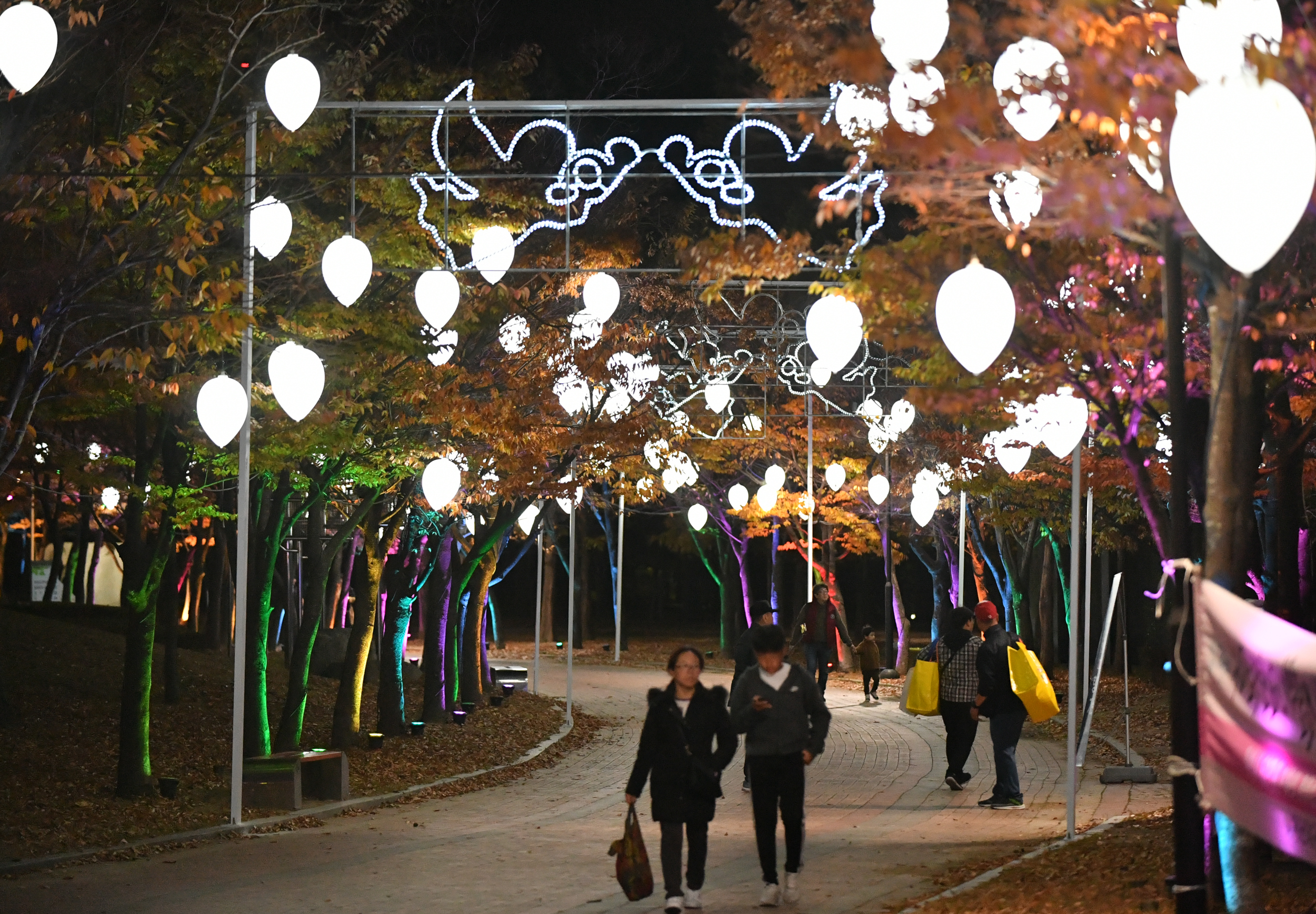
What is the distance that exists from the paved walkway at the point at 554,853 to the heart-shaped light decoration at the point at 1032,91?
5067 millimetres

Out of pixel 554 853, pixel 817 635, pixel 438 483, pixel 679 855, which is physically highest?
pixel 438 483

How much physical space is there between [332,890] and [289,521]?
10.1 meters

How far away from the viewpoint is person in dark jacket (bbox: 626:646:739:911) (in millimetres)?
9055

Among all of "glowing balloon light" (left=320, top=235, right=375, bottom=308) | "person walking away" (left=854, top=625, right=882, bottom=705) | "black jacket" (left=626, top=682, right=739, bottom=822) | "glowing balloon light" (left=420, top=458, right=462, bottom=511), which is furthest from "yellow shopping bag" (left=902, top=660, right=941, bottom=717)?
"person walking away" (left=854, top=625, right=882, bottom=705)

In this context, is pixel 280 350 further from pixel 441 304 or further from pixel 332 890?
pixel 332 890

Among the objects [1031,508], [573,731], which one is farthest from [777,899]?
[1031,508]

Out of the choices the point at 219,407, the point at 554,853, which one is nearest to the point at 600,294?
the point at 219,407

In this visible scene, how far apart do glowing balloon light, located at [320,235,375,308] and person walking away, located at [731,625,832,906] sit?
427 cm

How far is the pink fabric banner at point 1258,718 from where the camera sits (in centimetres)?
582

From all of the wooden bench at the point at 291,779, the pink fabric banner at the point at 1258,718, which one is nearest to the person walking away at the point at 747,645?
the wooden bench at the point at 291,779

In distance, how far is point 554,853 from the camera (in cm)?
1199

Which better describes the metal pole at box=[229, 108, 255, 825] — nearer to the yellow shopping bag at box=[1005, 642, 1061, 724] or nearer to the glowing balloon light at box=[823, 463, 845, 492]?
the yellow shopping bag at box=[1005, 642, 1061, 724]

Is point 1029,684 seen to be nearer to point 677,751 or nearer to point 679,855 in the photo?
point 679,855

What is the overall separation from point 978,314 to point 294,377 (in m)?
6.23
